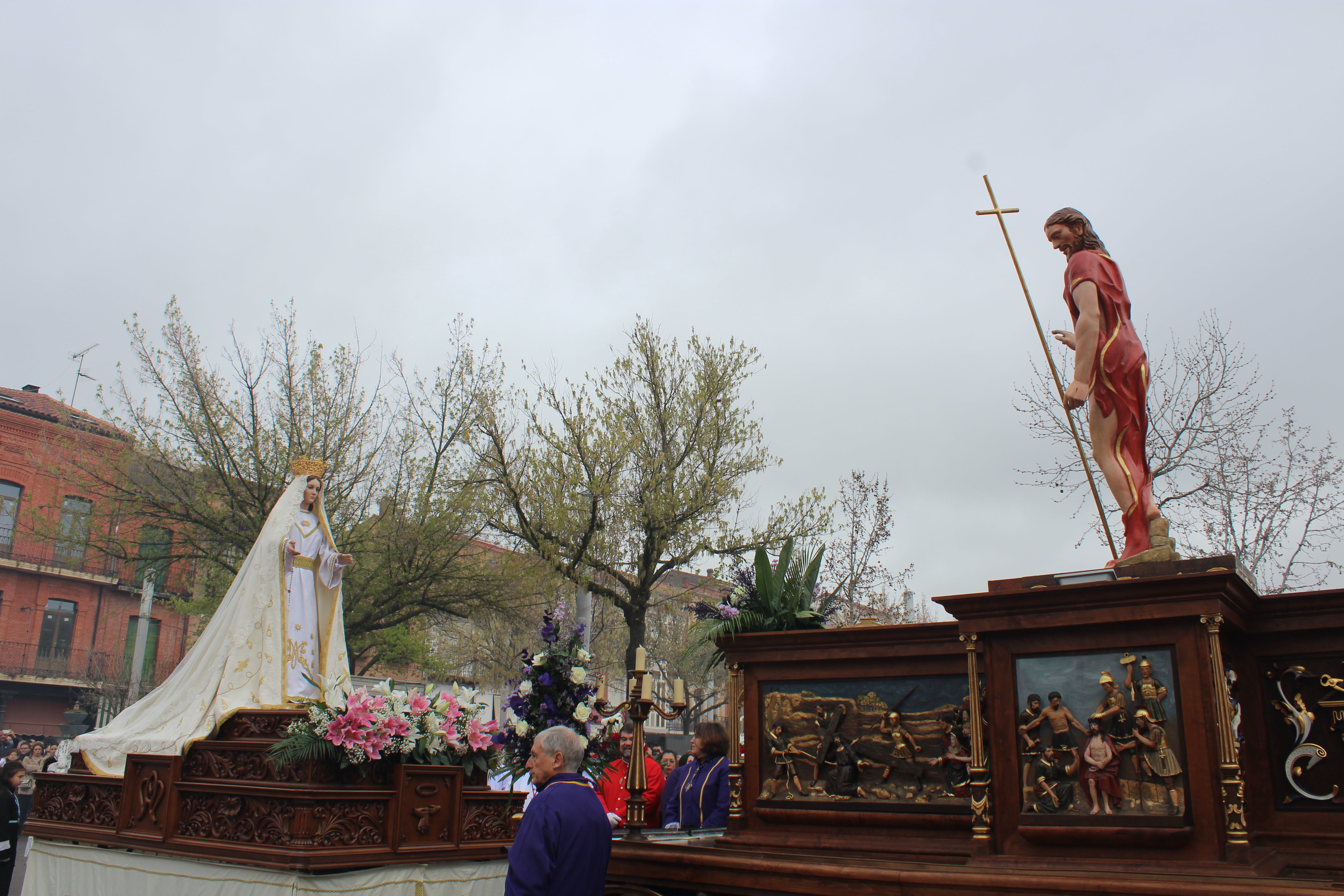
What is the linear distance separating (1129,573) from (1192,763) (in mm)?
934

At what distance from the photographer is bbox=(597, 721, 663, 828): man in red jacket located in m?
8.92

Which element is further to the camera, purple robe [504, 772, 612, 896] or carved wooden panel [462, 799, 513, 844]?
carved wooden panel [462, 799, 513, 844]

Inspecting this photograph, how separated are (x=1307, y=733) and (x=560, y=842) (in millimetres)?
3855

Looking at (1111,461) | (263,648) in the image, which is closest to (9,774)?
(263,648)

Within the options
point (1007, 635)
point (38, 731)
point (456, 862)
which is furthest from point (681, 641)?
point (1007, 635)

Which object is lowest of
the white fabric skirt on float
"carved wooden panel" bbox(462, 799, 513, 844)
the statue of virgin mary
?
the white fabric skirt on float

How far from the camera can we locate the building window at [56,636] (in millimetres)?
34312

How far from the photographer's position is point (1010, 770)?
488 centimetres

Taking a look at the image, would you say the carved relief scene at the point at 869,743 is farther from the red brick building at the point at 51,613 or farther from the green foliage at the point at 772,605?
the red brick building at the point at 51,613

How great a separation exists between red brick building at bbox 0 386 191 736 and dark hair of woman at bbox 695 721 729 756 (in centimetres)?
2516

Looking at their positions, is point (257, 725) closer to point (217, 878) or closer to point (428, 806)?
point (217, 878)

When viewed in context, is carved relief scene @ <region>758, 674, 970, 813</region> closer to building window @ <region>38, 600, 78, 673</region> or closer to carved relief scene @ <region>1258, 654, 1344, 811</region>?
carved relief scene @ <region>1258, 654, 1344, 811</region>

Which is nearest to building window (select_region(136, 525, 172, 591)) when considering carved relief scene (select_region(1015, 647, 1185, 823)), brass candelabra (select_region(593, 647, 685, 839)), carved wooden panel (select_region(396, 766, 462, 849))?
carved wooden panel (select_region(396, 766, 462, 849))

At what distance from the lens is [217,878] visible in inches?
268
